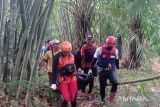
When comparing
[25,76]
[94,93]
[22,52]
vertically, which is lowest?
[94,93]

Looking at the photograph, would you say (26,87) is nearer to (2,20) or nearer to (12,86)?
(12,86)

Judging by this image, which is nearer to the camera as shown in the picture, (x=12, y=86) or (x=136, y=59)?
(x=12, y=86)

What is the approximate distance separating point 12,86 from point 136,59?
8764 millimetres

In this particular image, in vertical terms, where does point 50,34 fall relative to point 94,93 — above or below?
above

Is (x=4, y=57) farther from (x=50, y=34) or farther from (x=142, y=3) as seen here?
(x=50, y=34)

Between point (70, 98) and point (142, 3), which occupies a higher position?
point (142, 3)

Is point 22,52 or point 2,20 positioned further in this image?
point 22,52

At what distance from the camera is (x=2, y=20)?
6762 mm

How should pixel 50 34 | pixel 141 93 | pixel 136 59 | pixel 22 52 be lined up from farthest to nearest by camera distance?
1. pixel 50 34
2. pixel 136 59
3. pixel 22 52
4. pixel 141 93

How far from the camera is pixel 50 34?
20.6 meters

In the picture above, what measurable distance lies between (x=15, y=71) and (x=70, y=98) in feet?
3.87

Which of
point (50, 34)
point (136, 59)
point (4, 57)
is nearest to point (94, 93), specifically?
point (4, 57)

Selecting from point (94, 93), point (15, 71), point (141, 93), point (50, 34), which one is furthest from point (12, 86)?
point (50, 34)

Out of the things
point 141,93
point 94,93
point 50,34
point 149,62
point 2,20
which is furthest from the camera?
point 50,34
